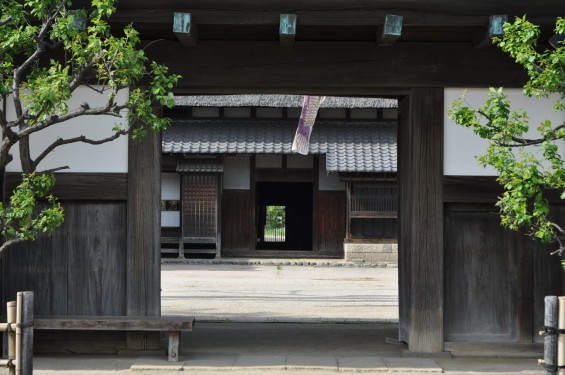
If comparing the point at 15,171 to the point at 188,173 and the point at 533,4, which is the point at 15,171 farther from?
the point at 188,173

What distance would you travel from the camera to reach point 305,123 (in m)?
25.0

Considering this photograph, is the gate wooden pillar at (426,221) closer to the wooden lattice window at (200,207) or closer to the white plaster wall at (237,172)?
the wooden lattice window at (200,207)

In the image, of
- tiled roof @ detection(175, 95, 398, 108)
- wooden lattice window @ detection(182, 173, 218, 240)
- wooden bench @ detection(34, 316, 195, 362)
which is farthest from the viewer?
wooden lattice window @ detection(182, 173, 218, 240)

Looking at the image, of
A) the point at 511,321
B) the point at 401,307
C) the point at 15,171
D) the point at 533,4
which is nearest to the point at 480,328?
the point at 511,321

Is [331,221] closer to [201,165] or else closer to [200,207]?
[200,207]

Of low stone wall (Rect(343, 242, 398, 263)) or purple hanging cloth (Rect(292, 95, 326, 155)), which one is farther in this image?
low stone wall (Rect(343, 242, 398, 263))

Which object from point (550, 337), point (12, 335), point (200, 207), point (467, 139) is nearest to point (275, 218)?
point (200, 207)

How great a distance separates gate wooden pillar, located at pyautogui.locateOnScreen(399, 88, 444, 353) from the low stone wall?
1593cm

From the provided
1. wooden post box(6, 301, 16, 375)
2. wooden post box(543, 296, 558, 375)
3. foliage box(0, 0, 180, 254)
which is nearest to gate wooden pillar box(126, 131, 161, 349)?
foliage box(0, 0, 180, 254)

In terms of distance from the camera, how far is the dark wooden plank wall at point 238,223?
1051 inches

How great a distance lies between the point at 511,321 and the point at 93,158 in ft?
16.7

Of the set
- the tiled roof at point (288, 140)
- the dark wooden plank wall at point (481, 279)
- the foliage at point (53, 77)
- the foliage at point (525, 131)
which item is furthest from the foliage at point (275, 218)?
the foliage at point (525, 131)

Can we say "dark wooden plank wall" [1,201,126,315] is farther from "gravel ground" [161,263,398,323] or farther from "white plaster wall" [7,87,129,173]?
"gravel ground" [161,263,398,323]

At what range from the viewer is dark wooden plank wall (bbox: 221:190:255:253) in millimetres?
26688
